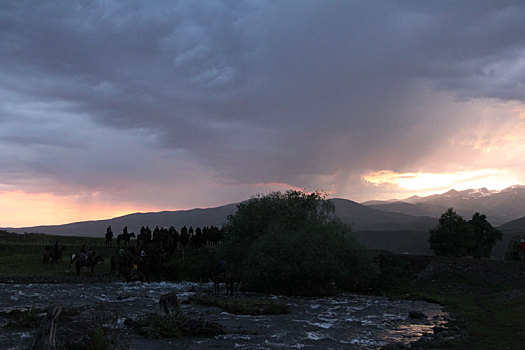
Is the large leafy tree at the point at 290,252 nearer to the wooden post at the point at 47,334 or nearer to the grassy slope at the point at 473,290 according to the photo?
the grassy slope at the point at 473,290

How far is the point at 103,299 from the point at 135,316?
7041mm

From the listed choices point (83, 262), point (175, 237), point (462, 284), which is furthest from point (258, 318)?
point (175, 237)

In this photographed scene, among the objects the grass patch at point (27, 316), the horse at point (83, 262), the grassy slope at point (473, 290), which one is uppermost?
the horse at point (83, 262)

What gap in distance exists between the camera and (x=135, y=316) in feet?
79.5

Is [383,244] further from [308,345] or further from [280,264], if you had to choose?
[308,345]

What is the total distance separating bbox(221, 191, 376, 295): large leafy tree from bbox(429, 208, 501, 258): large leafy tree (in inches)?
1506

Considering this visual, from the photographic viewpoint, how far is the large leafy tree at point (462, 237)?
7612cm

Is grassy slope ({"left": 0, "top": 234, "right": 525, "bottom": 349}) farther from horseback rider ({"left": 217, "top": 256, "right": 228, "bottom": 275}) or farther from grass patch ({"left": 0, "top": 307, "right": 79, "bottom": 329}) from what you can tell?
grass patch ({"left": 0, "top": 307, "right": 79, "bottom": 329})

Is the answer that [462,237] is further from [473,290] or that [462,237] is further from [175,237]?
[175,237]

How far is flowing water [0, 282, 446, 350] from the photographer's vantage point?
1941 centimetres

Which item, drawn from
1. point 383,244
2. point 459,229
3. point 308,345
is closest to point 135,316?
point 308,345

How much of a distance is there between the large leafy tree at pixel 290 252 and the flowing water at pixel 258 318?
6.38 ft

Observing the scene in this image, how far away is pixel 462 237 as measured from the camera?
76.4 meters

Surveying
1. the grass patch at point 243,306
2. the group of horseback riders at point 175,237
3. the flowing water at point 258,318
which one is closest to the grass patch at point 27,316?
the flowing water at point 258,318
